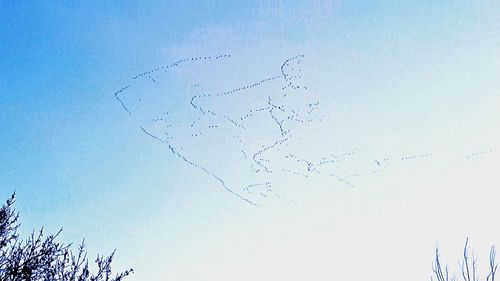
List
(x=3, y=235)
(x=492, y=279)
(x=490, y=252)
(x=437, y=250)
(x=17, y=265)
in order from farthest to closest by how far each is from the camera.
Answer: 1. (x=3, y=235)
2. (x=17, y=265)
3. (x=437, y=250)
4. (x=490, y=252)
5. (x=492, y=279)

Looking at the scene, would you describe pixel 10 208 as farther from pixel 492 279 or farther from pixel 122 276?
pixel 492 279

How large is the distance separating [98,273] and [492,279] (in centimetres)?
987

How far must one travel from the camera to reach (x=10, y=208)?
463 inches

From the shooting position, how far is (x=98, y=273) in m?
11.0

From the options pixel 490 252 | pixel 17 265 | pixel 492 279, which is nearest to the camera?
pixel 492 279

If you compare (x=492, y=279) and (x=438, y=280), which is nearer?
(x=492, y=279)

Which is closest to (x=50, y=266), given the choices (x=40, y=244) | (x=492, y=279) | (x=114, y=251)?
(x=40, y=244)

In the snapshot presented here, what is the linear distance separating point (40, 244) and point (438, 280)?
34.2 feet

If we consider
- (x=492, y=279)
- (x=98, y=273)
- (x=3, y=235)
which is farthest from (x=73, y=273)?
(x=492, y=279)

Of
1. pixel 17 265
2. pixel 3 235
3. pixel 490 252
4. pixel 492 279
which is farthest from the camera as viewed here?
pixel 3 235

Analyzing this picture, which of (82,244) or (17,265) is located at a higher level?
(82,244)

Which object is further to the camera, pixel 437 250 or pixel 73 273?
pixel 73 273

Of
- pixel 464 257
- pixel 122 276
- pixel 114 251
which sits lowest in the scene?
pixel 464 257

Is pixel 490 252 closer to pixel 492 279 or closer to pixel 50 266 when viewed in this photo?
pixel 492 279
